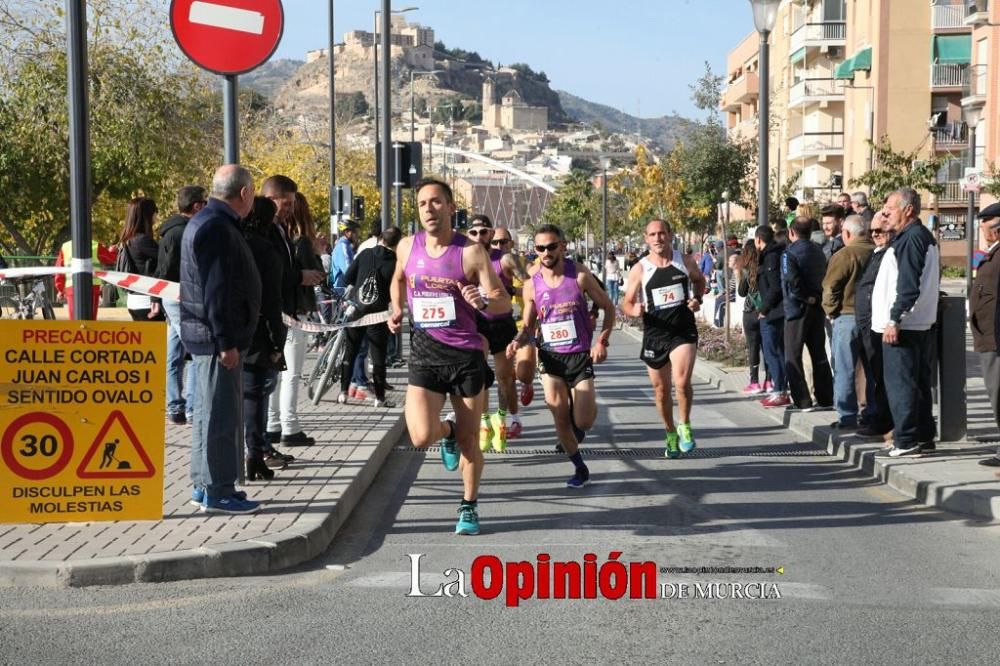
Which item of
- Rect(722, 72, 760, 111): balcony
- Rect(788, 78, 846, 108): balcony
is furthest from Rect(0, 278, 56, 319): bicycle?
Rect(722, 72, 760, 111): balcony

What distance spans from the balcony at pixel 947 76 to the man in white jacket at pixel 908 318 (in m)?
51.5

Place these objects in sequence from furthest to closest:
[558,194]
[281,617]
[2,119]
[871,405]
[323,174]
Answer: [558,194], [323,174], [2,119], [871,405], [281,617]

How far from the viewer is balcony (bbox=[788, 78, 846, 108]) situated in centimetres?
6638

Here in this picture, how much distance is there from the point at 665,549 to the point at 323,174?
55.0m

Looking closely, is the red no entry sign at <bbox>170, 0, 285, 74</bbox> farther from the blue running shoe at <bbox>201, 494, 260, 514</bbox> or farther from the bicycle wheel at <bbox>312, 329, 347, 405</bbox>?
the bicycle wheel at <bbox>312, 329, 347, 405</bbox>

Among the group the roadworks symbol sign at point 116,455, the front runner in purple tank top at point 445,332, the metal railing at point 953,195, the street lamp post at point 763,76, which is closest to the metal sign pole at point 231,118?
the front runner in purple tank top at point 445,332

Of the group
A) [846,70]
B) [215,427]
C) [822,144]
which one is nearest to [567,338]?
[215,427]

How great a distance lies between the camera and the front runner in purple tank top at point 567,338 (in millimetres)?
10125

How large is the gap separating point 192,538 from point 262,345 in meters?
2.04

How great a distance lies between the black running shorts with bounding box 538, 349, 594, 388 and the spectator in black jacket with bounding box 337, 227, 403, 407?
449cm

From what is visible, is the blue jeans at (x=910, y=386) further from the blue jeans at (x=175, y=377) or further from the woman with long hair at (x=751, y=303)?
the blue jeans at (x=175, y=377)

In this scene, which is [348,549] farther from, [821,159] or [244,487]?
[821,159]

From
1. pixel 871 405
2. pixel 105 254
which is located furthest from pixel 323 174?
pixel 871 405

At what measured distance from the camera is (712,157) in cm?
3441
